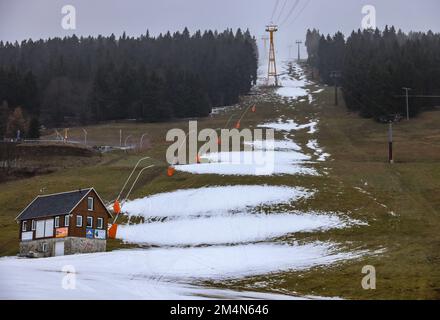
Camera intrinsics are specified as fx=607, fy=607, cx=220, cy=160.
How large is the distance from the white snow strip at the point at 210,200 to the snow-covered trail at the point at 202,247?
0.11m

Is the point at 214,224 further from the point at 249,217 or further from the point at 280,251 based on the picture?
the point at 280,251

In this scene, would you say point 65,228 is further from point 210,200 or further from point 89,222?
point 210,200

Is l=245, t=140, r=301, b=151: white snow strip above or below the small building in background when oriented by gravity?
above

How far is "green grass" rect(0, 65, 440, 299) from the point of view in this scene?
39.6 m

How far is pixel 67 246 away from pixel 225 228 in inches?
603

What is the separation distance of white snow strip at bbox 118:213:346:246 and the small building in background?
3.45 meters

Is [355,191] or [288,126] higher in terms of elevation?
[288,126]

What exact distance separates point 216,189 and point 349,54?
118222 millimetres

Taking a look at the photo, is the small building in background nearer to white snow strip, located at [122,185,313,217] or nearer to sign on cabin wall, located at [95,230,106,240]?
sign on cabin wall, located at [95,230,106,240]

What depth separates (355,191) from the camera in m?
69.4

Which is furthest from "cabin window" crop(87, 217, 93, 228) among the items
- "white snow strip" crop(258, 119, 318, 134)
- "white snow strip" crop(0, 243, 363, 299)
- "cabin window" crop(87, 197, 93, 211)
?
"white snow strip" crop(258, 119, 318, 134)

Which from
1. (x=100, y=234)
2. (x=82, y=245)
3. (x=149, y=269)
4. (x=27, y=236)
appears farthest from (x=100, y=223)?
(x=149, y=269)

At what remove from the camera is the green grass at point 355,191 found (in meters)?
39.6

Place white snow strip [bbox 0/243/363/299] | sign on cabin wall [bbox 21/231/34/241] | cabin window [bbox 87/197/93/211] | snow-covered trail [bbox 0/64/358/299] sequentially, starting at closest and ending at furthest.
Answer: white snow strip [bbox 0/243/363/299], snow-covered trail [bbox 0/64/358/299], sign on cabin wall [bbox 21/231/34/241], cabin window [bbox 87/197/93/211]
